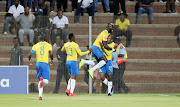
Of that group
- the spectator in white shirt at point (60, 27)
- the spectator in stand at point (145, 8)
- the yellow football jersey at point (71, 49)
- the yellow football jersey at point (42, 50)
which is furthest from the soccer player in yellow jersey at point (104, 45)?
the spectator in stand at point (145, 8)

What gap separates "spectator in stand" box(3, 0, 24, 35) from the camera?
19.9m

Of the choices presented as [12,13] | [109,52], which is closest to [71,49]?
[109,52]

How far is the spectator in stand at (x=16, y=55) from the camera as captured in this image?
1933 centimetres

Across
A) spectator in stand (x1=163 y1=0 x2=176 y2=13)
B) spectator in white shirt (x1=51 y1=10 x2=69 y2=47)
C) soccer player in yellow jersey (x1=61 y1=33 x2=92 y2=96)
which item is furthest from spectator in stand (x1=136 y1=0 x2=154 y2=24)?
soccer player in yellow jersey (x1=61 y1=33 x2=92 y2=96)

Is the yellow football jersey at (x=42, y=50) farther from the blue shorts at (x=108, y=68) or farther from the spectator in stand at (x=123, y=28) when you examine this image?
the spectator in stand at (x=123, y=28)

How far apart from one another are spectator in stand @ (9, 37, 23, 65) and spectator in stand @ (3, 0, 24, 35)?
28.2 inches

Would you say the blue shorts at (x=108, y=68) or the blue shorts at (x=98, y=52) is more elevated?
the blue shorts at (x=98, y=52)

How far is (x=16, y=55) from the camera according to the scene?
1938 cm

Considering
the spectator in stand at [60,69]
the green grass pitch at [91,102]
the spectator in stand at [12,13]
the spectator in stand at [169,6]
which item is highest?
the spectator in stand at [169,6]

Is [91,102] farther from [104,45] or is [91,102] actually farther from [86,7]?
[86,7]

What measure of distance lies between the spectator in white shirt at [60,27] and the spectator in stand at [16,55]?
1331 mm

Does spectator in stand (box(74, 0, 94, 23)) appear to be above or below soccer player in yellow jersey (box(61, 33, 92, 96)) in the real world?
above

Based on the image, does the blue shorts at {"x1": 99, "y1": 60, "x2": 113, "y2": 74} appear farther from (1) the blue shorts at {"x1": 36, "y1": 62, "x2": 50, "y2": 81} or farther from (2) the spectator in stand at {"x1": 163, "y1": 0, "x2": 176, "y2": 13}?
(2) the spectator in stand at {"x1": 163, "y1": 0, "x2": 176, "y2": 13}

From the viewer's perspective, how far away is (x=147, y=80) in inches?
761
